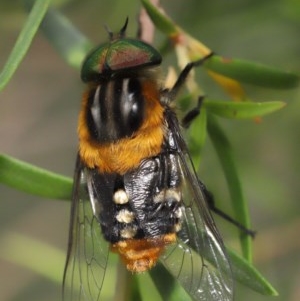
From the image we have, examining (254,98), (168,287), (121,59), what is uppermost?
(121,59)

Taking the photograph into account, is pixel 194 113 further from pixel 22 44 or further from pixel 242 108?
pixel 22 44

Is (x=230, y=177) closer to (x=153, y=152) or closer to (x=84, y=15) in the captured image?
(x=153, y=152)

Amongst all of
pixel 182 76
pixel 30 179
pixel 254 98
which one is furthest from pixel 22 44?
pixel 254 98

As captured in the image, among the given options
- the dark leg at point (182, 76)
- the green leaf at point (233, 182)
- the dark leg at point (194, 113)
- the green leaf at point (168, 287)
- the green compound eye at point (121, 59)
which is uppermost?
the green compound eye at point (121, 59)

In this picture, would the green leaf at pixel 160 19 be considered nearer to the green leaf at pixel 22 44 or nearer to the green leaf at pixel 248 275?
the green leaf at pixel 22 44

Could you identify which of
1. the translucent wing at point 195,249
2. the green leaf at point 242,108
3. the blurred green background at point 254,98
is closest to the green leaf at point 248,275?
the translucent wing at point 195,249


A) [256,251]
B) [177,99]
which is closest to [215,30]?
[256,251]
